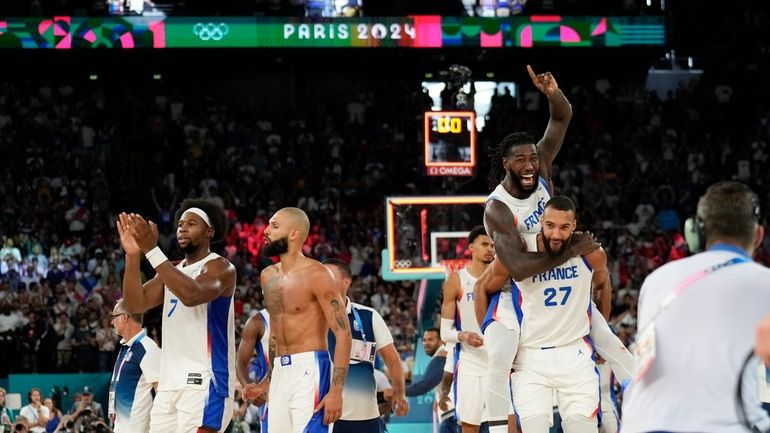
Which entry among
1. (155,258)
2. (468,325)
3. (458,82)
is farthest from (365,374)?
(458,82)

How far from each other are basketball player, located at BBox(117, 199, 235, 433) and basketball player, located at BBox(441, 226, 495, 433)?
96.2 inches

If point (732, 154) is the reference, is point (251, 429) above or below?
below

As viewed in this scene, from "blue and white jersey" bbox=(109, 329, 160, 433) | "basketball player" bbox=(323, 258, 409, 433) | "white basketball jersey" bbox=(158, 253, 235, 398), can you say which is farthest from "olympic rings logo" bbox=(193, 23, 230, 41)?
"white basketball jersey" bbox=(158, 253, 235, 398)

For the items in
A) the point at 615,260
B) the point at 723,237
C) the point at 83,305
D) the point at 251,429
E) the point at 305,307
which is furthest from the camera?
the point at 615,260

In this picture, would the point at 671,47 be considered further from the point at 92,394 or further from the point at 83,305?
the point at 92,394

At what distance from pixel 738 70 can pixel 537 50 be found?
5.05m

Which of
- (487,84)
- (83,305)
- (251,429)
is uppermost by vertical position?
(487,84)

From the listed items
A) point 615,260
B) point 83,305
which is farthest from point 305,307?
point 615,260

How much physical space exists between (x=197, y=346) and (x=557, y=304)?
2.43 meters

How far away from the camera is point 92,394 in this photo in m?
16.1

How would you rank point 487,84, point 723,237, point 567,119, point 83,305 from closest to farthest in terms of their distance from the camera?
point 723,237 → point 567,119 → point 83,305 → point 487,84

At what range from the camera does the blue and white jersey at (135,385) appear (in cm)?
945

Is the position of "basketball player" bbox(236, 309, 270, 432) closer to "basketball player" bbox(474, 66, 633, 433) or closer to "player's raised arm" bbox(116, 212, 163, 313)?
"player's raised arm" bbox(116, 212, 163, 313)

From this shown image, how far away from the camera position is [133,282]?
8281mm
